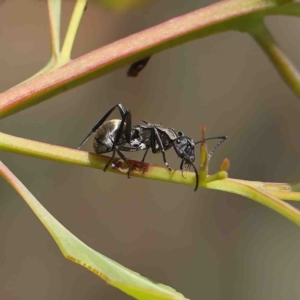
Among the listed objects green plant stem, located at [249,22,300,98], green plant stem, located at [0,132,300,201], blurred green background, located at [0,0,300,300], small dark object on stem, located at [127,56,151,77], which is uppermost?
blurred green background, located at [0,0,300,300]

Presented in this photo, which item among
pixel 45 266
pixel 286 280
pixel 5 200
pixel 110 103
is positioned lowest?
pixel 45 266

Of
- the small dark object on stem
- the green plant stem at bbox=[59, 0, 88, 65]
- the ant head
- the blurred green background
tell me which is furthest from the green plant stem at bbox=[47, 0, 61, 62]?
the blurred green background

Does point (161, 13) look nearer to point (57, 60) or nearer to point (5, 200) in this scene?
point (5, 200)

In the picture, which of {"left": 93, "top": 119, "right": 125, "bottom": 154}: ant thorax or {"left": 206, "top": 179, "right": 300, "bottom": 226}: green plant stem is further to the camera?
{"left": 93, "top": 119, "right": 125, "bottom": 154}: ant thorax

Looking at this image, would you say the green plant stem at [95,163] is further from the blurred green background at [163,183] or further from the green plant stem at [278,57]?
the blurred green background at [163,183]

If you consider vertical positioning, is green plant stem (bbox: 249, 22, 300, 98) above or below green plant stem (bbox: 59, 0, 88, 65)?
above

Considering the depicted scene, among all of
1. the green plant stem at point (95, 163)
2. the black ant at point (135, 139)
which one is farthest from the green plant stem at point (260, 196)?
the black ant at point (135, 139)

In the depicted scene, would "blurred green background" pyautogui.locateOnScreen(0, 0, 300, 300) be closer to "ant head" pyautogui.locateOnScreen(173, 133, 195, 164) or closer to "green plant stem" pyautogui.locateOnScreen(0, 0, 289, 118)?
"ant head" pyautogui.locateOnScreen(173, 133, 195, 164)

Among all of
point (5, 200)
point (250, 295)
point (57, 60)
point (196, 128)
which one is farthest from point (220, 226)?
point (57, 60)

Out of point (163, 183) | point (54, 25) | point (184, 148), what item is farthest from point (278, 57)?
point (163, 183)
